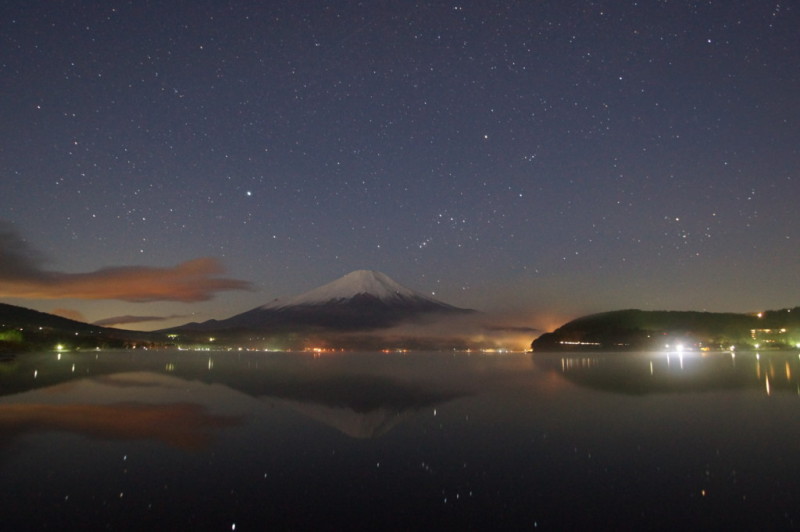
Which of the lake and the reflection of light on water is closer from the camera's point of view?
the lake

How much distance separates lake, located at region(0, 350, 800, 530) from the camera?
1193 cm

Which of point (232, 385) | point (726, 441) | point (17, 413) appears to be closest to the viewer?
point (726, 441)

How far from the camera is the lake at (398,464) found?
11.9m

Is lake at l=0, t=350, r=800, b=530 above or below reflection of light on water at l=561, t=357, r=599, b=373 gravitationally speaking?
above

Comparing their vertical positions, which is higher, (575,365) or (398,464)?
(398,464)

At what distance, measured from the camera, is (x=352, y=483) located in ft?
47.8

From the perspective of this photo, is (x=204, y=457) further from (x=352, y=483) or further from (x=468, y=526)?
(x=468, y=526)

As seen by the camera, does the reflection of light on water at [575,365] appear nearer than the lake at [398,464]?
No

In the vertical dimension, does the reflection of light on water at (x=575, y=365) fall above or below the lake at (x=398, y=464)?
below

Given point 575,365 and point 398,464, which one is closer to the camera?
point 398,464

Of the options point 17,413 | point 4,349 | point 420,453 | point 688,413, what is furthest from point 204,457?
point 4,349

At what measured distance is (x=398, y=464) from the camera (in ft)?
55.1

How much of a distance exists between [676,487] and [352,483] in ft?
25.4

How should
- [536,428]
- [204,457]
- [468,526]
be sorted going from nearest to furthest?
[468,526] < [204,457] < [536,428]
